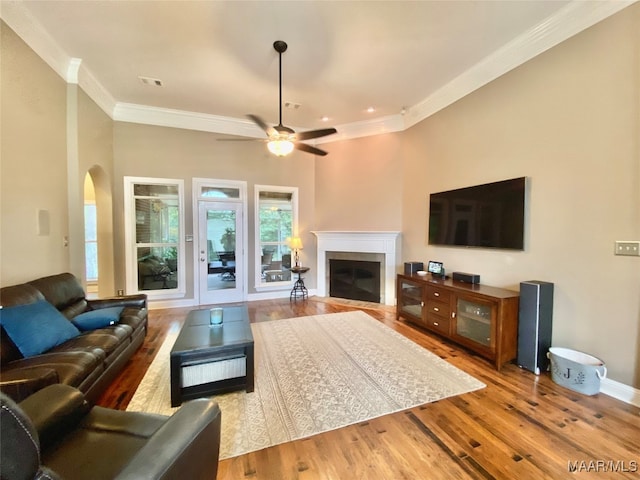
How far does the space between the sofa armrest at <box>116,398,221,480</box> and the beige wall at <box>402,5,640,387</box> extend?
10.6 ft

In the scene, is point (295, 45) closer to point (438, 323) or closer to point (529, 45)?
point (529, 45)

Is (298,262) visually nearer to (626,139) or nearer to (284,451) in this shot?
(284,451)

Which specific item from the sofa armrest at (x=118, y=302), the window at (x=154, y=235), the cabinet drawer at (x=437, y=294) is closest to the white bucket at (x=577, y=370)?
the cabinet drawer at (x=437, y=294)

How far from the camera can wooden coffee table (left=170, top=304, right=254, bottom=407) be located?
215 cm

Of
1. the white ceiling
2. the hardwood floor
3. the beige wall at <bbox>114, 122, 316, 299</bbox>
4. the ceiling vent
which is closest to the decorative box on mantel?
the beige wall at <bbox>114, 122, 316, 299</bbox>

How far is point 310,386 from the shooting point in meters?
2.45

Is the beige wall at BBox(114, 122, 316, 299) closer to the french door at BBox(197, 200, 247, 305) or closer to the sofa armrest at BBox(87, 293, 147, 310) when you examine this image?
the french door at BBox(197, 200, 247, 305)

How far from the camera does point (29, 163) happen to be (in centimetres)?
271

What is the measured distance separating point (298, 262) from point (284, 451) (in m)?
4.15

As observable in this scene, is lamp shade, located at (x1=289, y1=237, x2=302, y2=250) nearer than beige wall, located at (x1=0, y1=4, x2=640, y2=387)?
No

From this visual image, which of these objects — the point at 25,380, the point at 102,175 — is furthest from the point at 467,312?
the point at 102,175

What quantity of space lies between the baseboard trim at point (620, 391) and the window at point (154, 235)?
5.75 meters

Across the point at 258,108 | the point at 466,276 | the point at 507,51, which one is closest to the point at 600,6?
the point at 507,51

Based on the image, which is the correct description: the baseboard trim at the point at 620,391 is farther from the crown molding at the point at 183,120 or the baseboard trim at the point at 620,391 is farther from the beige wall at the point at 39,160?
the crown molding at the point at 183,120
